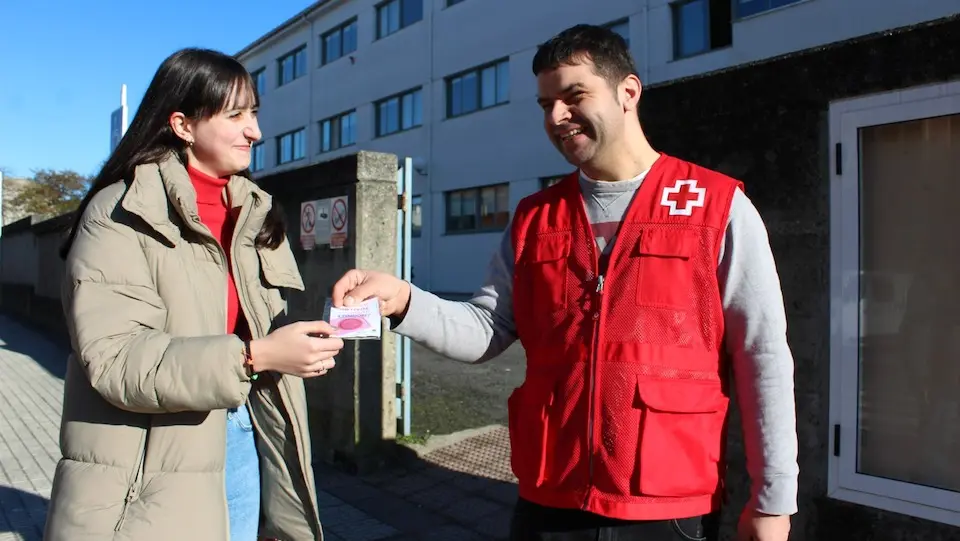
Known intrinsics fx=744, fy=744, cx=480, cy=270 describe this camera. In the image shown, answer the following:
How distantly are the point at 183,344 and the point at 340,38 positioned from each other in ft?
96.7

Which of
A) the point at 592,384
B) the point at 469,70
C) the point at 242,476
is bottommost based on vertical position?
the point at 242,476

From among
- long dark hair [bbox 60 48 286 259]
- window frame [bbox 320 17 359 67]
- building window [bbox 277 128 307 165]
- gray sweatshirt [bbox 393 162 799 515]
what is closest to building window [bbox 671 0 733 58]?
window frame [bbox 320 17 359 67]

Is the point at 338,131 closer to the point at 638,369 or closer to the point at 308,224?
the point at 308,224

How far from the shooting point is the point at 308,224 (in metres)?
6.30

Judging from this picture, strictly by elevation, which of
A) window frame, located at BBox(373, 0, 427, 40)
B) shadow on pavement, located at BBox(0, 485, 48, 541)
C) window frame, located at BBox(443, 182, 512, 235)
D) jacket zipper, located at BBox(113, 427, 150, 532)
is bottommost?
shadow on pavement, located at BBox(0, 485, 48, 541)

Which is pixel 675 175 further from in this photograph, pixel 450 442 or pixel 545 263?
pixel 450 442

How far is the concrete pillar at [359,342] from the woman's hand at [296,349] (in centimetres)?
367

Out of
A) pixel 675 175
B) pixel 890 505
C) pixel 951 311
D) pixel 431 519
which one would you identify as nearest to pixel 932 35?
pixel 951 311

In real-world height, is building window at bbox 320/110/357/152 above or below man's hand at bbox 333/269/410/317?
above

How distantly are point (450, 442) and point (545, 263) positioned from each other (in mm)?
4560

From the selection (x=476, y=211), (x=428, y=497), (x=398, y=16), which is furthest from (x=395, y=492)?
(x=398, y=16)

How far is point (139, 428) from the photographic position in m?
1.92

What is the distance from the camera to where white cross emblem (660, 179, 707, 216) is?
6.33 ft

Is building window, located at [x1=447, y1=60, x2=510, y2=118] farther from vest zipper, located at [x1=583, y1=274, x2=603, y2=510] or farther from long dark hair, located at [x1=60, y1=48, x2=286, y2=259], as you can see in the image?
vest zipper, located at [x1=583, y1=274, x2=603, y2=510]
